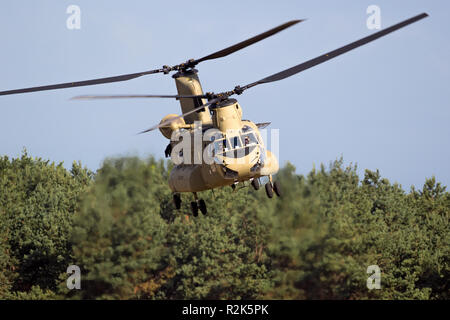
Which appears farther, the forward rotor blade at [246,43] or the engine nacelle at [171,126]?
the engine nacelle at [171,126]

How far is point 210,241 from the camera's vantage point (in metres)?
82.3

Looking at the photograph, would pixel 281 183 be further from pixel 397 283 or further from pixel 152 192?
pixel 397 283

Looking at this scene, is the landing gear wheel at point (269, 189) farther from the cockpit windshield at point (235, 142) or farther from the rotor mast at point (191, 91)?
the rotor mast at point (191, 91)

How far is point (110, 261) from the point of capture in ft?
224

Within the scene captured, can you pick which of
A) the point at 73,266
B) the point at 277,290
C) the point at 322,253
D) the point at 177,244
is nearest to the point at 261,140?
the point at 322,253

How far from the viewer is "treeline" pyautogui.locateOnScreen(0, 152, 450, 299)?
53416mm

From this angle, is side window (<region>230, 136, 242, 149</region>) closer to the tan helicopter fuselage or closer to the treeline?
the tan helicopter fuselage

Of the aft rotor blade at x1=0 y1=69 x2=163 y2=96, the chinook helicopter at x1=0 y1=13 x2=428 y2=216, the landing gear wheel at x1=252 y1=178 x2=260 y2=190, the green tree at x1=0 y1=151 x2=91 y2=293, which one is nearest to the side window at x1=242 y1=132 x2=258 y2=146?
the chinook helicopter at x1=0 y1=13 x2=428 y2=216

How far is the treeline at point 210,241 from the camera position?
5342 centimetres

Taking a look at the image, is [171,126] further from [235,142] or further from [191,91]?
[235,142]

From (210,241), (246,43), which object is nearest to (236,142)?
(246,43)

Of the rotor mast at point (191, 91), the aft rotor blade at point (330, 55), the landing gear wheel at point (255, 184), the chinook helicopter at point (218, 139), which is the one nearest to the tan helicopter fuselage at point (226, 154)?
the chinook helicopter at point (218, 139)
